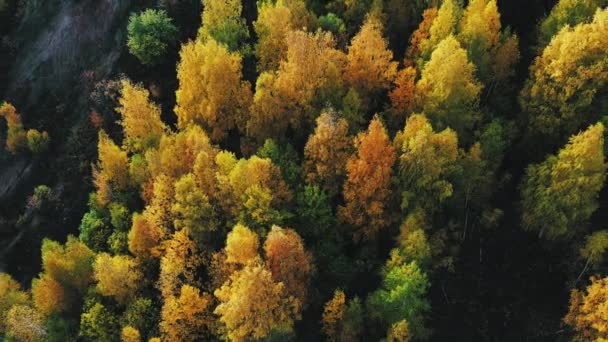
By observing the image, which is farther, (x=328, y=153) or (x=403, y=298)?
(x=328, y=153)

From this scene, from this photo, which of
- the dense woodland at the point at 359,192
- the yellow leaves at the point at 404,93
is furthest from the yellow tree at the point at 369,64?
the yellow leaves at the point at 404,93

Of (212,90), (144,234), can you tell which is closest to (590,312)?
(144,234)

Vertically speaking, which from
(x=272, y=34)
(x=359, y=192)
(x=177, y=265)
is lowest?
(x=177, y=265)

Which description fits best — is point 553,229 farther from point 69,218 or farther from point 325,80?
point 69,218

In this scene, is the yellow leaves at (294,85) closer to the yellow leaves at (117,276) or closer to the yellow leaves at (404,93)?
the yellow leaves at (404,93)

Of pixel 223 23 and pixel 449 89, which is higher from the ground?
pixel 223 23

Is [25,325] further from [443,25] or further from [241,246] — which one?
[443,25]

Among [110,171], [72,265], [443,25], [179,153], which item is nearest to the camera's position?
[443,25]
